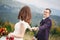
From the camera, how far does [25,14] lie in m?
2.27

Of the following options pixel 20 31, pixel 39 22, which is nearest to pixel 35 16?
pixel 39 22

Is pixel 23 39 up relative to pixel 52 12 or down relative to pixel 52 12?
down

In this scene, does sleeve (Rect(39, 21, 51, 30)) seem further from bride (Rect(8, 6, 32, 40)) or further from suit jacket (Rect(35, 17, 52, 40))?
bride (Rect(8, 6, 32, 40))

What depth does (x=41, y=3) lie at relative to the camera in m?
2.31

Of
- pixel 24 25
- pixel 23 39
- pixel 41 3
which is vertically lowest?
pixel 23 39

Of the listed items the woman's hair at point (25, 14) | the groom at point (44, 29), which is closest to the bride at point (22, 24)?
the woman's hair at point (25, 14)

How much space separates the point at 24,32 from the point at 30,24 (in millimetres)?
101

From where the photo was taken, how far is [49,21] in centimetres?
226

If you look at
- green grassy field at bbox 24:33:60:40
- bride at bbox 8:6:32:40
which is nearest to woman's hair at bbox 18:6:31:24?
bride at bbox 8:6:32:40

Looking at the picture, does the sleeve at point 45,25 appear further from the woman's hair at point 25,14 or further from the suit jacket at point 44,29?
the woman's hair at point 25,14

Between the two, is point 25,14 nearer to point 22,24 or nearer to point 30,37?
point 22,24

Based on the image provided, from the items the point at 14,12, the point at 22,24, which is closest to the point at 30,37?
the point at 22,24

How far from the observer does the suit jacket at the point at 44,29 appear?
7.36 feet

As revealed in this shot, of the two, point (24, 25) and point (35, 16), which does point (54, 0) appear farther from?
point (24, 25)
